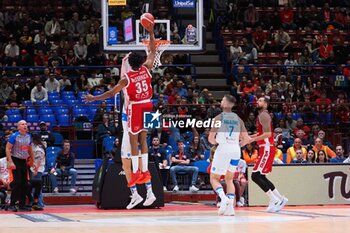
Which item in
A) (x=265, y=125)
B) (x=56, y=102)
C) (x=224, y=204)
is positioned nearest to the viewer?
(x=224, y=204)

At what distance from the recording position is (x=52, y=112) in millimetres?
21641

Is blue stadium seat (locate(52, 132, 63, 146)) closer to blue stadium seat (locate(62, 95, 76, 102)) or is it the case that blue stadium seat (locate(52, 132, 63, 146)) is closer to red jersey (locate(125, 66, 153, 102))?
blue stadium seat (locate(62, 95, 76, 102))

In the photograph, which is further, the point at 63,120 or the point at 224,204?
the point at 63,120

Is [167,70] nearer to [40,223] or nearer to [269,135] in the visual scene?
[269,135]

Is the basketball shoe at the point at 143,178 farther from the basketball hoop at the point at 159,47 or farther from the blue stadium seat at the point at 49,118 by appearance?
the blue stadium seat at the point at 49,118

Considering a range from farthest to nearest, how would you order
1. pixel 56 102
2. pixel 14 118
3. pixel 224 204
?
pixel 56 102
pixel 14 118
pixel 224 204

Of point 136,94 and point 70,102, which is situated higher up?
point 136,94

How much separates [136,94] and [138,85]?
0.53 feet

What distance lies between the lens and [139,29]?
1544cm

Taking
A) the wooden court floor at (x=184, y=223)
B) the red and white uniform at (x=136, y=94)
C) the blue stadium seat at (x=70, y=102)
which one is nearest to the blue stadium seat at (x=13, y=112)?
the blue stadium seat at (x=70, y=102)

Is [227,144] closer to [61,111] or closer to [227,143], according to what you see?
[227,143]

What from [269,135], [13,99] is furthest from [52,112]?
[269,135]

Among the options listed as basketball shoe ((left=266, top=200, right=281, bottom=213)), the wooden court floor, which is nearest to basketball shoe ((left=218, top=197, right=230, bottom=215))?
the wooden court floor

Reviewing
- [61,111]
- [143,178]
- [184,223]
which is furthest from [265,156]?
[61,111]
